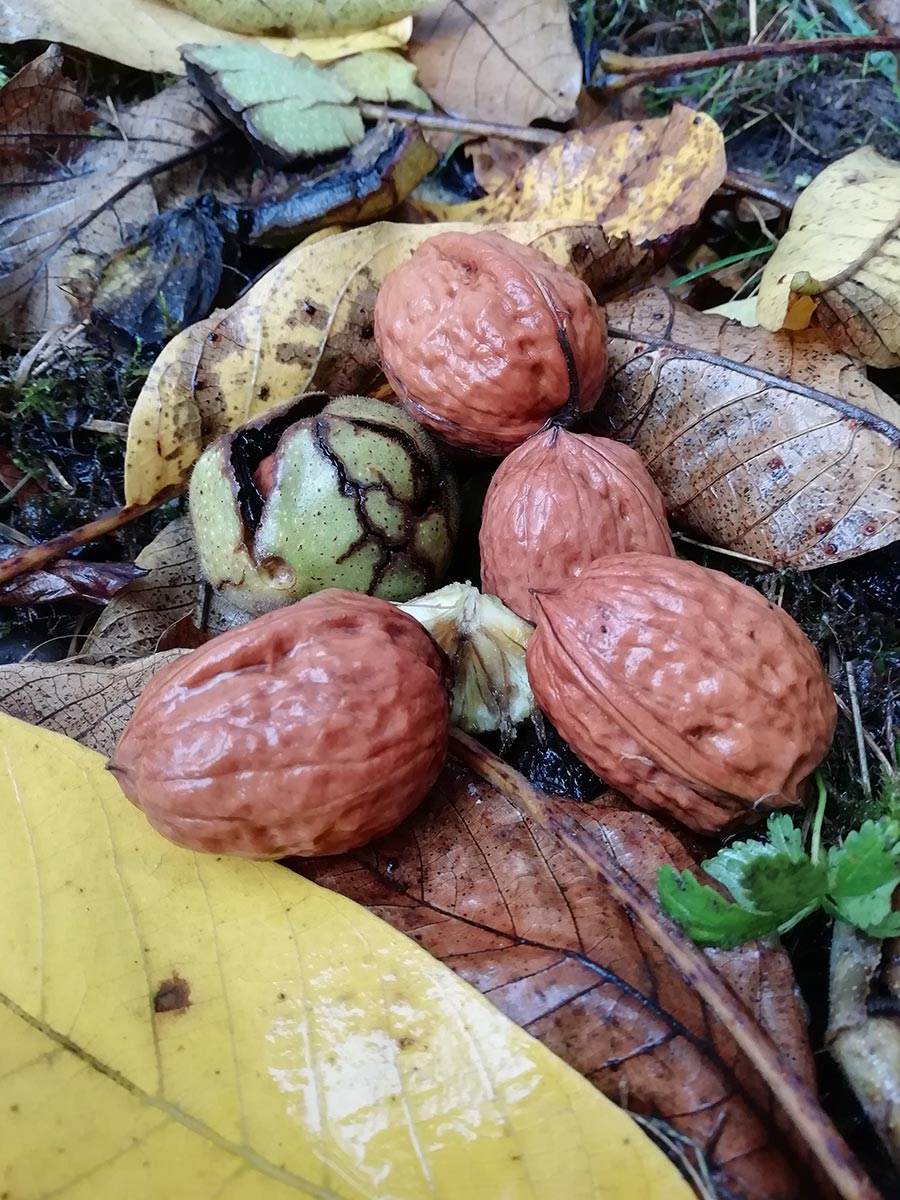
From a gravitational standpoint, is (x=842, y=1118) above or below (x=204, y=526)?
below

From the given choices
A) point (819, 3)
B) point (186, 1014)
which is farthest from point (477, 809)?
point (819, 3)

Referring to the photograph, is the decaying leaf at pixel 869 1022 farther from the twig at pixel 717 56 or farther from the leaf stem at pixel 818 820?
the twig at pixel 717 56

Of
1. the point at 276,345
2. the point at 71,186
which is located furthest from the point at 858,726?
the point at 71,186

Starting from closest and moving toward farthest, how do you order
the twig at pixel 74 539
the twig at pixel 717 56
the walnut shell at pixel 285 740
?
the walnut shell at pixel 285 740 → the twig at pixel 74 539 → the twig at pixel 717 56

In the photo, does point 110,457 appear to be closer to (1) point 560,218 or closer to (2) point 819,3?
(1) point 560,218

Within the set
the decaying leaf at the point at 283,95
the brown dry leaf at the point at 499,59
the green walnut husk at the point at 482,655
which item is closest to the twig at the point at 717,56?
the brown dry leaf at the point at 499,59

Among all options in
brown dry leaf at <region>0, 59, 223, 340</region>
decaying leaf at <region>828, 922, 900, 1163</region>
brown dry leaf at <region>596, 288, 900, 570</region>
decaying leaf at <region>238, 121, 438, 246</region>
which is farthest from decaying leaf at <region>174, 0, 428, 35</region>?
decaying leaf at <region>828, 922, 900, 1163</region>

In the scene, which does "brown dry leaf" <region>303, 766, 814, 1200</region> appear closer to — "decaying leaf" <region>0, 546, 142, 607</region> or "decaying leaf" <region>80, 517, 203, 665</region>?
"decaying leaf" <region>80, 517, 203, 665</region>

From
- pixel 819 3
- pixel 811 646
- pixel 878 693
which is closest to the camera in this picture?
pixel 811 646
